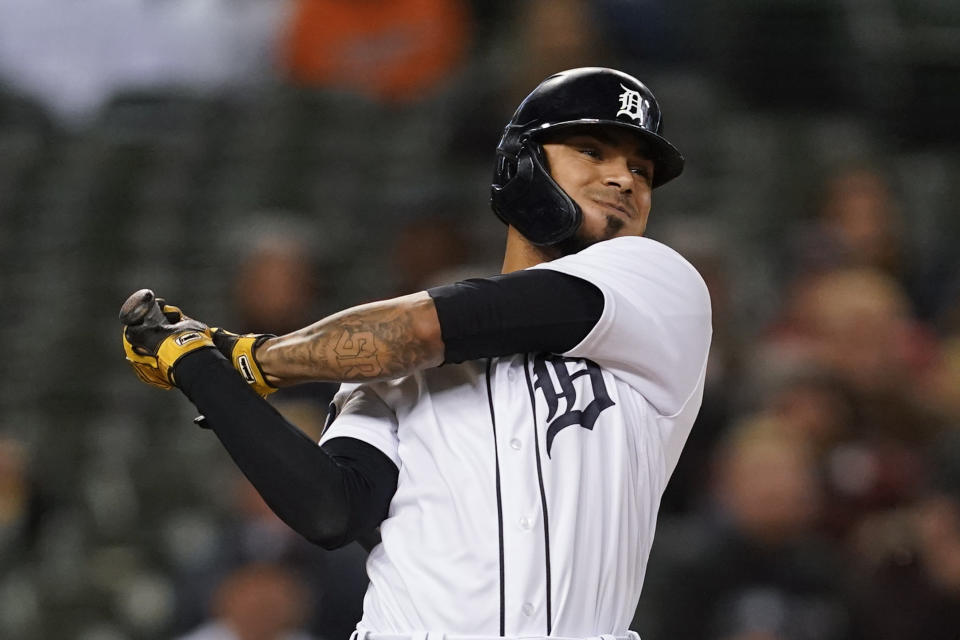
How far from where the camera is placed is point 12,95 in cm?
763

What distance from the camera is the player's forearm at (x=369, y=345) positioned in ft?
6.89

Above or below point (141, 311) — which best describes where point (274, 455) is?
below

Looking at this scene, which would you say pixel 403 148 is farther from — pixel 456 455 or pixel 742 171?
pixel 456 455

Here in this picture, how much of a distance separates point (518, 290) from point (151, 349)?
61 centimetres

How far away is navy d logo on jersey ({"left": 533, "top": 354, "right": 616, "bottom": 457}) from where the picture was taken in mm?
2188

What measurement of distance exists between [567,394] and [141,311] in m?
0.71

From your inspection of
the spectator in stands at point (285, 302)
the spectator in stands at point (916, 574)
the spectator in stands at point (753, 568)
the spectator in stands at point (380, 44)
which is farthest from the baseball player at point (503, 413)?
the spectator in stands at point (380, 44)

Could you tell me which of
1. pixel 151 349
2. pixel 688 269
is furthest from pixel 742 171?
pixel 151 349

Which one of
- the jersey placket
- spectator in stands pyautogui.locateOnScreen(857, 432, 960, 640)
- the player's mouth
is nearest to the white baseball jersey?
the jersey placket

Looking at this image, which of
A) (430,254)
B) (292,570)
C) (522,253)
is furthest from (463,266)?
(522,253)

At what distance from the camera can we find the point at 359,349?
212 centimetres

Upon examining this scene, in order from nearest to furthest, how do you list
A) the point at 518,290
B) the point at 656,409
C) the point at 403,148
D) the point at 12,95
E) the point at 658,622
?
1. the point at 518,290
2. the point at 656,409
3. the point at 658,622
4. the point at 403,148
5. the point at 12,95

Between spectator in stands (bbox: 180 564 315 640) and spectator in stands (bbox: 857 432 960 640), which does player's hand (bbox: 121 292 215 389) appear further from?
spectator in stands (bbox: 857 432 960 640)

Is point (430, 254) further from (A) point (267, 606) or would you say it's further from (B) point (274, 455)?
(B) point (274, 455)
